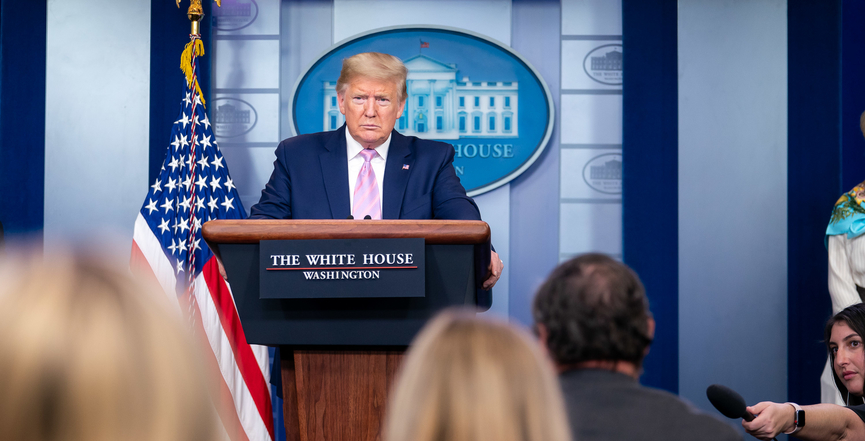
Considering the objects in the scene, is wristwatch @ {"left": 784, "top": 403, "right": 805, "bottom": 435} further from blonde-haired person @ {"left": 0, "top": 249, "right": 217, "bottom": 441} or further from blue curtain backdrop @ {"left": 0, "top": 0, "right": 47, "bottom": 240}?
blue curtain backdrop @ {"left": 0, "top": 0, "right": 47, "bottom": 240}

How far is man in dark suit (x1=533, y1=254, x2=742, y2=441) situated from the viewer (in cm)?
111

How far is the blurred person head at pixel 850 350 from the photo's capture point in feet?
7.97

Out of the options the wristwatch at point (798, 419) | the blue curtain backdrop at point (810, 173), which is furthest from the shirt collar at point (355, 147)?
the blue curtain backdrop at point (810, 173)

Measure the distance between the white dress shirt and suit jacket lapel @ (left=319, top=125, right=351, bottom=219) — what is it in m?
0.03

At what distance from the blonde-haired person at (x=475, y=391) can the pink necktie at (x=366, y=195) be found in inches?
60.8

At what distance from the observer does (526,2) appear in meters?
4.00

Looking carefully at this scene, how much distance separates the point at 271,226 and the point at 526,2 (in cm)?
274

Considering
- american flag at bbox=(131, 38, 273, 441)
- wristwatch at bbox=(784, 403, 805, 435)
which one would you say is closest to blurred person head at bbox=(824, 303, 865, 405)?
wristwatch at bbox=(784, 403, 805, 435)

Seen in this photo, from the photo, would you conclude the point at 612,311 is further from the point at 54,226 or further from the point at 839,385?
the point at 54,226

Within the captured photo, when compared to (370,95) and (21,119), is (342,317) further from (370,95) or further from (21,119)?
(21,119)

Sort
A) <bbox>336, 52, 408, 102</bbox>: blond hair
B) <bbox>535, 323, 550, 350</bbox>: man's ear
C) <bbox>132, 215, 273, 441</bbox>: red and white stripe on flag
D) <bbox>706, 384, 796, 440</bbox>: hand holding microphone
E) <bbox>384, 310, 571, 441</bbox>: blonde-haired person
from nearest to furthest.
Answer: <bbox>384, 310, 571, 441</bbox>: blonde-haired person
<bbox>535, 323, 550, 350</bbox>: man's ear
<bbox>706, 384, 796, 440</bbox>: hand holding microphone
<bbox>336, 52, 408, 102</bbox>: blond hair
<bbox>132, 215, 273, 441</bbox>: red and white stripe on flag

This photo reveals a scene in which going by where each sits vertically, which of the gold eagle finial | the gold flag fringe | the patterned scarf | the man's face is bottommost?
the patterned scarf

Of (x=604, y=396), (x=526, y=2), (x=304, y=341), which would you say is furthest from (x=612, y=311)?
(x=526, y=2)

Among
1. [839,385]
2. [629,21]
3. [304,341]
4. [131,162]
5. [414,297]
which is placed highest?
[629,21]
